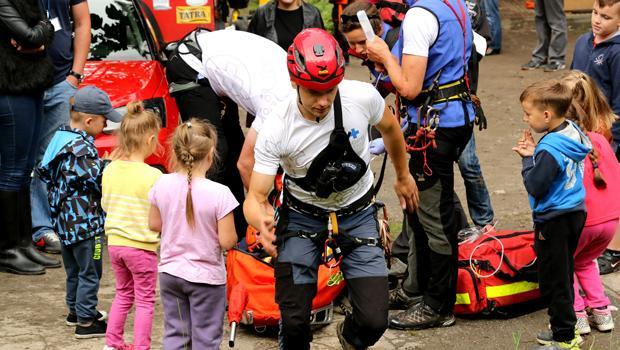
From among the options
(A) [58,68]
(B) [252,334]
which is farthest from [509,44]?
(B) [252,334]

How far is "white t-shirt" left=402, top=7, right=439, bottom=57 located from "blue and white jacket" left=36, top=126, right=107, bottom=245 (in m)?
1.82

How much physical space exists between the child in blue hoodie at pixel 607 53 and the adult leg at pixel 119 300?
338 centimetres

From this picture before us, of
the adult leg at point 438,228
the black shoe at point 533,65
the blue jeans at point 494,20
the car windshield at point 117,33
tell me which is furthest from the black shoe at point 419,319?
the blue jeans at point 494,20

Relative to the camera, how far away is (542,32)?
12953 millimetres

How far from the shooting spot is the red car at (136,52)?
7.73 meters

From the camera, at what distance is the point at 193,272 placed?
15.8ft

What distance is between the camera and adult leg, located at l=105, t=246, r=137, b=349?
17.2 ft

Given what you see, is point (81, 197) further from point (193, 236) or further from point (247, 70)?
point (247, 70)

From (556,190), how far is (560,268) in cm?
41

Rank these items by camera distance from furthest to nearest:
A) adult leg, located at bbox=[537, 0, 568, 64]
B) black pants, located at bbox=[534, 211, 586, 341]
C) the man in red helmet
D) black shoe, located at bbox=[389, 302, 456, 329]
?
adult leg, located at bbox=[537, 0, 568, 64], black shoe, located at bbox=[389, 302, 456, 329], black pants, located at bbox=[534, 211, 586, 341], the man in red helmet

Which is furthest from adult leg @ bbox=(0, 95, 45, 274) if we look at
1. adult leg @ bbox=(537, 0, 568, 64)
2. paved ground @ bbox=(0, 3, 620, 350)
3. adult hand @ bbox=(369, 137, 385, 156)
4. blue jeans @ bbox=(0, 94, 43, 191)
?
adult leg @ bbox=(537, 0, 568, 64)

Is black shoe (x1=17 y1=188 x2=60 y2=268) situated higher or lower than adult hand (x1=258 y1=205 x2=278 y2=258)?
lower

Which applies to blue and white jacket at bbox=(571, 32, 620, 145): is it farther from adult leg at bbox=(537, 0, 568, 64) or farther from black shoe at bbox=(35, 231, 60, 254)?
adult leg at bbox=(537, 0, 568, 64)

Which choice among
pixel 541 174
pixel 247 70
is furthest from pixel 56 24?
→ pixel 541 174
